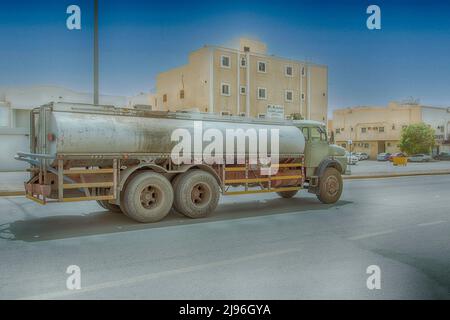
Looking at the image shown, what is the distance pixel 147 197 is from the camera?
959 centimetres

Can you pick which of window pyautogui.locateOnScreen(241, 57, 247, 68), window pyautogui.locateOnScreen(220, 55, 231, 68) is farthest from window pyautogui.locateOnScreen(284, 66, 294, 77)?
window pyautogui.locateOnScreen(220, 55, 231, 68)

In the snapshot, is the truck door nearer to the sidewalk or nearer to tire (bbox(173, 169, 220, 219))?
tire (bbox(173, 169, 220, 219))

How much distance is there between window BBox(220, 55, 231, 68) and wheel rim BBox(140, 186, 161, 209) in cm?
3165

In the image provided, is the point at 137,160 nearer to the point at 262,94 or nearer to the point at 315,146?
the point at 315,146

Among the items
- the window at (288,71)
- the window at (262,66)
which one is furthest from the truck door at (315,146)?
the window at (288,71)

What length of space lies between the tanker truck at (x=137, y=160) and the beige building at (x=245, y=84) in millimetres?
A: 26034

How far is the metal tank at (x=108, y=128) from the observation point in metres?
8.53

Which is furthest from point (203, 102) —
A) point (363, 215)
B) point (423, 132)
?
point (423, 132)

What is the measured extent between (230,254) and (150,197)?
143 inches

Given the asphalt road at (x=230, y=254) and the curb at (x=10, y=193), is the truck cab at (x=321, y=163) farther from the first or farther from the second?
the curb at (x=10, y=193)

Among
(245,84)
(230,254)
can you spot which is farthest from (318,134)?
(245,84)

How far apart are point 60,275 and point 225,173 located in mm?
6124
